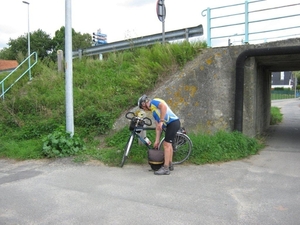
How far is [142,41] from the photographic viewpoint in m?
11.9

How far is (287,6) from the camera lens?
8109mm

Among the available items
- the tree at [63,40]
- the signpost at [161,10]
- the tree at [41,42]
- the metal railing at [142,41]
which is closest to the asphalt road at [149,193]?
the metal railing at [142,41]

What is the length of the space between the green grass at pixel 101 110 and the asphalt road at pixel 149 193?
48 cm

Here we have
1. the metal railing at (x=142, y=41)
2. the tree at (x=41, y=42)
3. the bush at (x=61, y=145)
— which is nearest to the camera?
the bush at (x=61, y=145)

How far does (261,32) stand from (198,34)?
2484mm

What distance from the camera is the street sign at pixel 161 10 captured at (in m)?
9.70

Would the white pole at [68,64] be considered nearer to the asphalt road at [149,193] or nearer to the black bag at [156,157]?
the asphalt road at [149,193]

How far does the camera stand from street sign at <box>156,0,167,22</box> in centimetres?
970

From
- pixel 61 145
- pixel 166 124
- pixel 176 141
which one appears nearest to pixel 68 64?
pixel 61 145

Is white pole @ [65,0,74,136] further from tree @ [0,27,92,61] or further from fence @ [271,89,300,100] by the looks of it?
fence @ [271,89,300,100]

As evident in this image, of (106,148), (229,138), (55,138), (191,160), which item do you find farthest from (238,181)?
(55,138)

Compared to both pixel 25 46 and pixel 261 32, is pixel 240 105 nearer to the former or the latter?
pixel 261 32

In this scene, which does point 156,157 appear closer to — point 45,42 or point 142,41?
point 142,41

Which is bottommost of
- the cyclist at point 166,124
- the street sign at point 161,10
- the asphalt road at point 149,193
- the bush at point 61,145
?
the asphalt road at point 149,193
